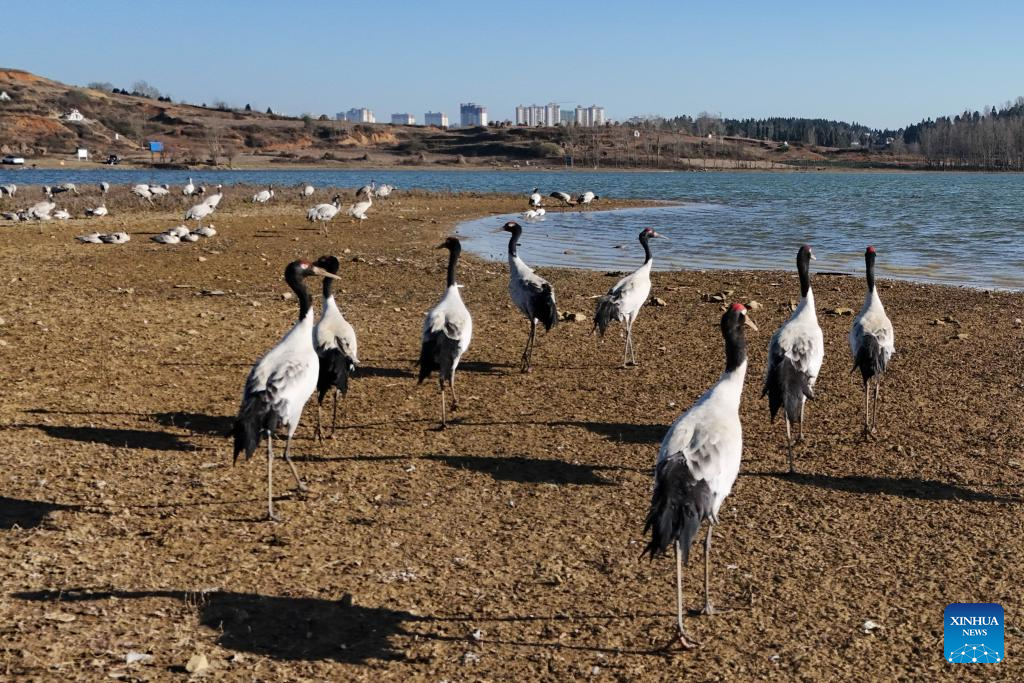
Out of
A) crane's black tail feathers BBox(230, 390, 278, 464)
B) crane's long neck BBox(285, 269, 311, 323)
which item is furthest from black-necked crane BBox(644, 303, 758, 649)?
crane's long neck BBox(285, 269, 311, 323)

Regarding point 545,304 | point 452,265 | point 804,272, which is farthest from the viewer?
point 545,304

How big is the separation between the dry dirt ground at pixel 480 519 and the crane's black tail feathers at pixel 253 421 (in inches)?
24.0

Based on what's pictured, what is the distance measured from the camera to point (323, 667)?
5512mm

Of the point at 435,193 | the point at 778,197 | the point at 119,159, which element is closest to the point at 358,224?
the point at 435,193

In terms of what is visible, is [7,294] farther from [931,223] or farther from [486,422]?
[931,223]

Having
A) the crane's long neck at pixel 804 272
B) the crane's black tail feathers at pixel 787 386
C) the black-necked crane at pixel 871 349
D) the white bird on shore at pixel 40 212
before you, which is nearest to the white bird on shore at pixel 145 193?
the white bird on shore at pixel 40 212

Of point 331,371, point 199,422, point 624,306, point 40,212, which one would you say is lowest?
point 199,422

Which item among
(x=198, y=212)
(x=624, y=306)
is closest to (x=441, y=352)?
(x=624, y=306)

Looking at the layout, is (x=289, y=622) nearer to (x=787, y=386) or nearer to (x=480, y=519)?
(x=480, y=519)

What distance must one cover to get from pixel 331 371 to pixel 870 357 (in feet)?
20.3

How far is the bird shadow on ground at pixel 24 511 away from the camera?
7.28 meters

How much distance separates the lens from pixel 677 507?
5938 mm

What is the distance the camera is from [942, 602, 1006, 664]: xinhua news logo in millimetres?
5793

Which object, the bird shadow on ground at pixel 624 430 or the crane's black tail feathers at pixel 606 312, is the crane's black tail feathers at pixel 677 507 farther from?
the crane's black tail feathers at pixel 606 312
